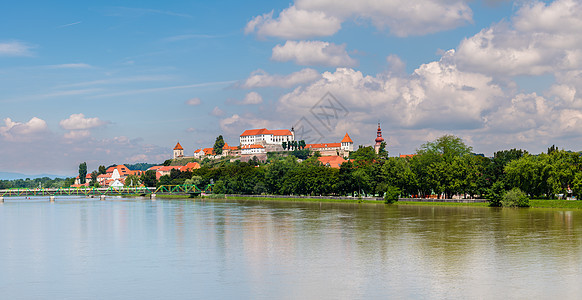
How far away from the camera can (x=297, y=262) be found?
2981 cm

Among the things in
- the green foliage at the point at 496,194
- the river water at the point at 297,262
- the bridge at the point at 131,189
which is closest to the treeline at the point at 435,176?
the green foliage at the point at 496,194

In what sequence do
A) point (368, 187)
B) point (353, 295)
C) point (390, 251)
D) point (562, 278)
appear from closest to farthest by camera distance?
1. point (353, 295)
2. point (562, 278)
3. point (390, 251)
4. point (368, 187)

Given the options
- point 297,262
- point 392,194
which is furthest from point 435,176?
point 297,262

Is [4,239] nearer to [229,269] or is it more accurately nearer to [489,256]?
[229,269]

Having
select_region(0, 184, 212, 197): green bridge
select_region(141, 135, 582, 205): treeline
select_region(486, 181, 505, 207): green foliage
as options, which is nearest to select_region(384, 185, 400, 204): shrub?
select_region(141, 135, 582, 205): treeline

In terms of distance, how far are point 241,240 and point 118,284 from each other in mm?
15068

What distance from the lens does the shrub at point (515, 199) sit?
7214 centimetres

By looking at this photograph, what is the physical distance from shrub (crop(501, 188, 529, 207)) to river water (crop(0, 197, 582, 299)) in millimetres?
23296

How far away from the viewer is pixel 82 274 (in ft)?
90.5

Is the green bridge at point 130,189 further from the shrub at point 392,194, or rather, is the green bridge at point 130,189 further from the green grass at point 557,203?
the green grass at point 557,203

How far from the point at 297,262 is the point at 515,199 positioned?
50.8 metres

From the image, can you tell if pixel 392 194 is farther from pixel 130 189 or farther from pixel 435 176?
pixel 130 189

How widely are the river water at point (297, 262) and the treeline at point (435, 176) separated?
24.5m

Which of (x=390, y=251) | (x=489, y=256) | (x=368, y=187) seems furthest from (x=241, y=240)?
(x=368, y=187)
